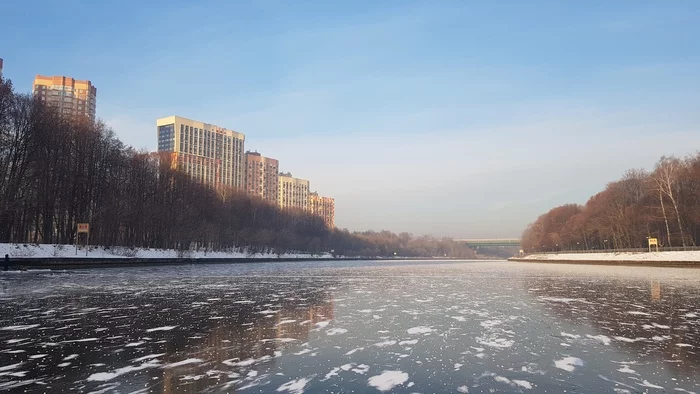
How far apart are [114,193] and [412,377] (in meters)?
55.2

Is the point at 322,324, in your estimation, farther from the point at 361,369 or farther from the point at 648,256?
the point at 648,256

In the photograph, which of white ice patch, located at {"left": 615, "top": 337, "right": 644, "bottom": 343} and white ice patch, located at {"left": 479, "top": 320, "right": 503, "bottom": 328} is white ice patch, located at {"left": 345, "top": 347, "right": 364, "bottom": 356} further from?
white ice patch, located at {"left": 615, "top": 337, "right": 644, "bottom": 343}

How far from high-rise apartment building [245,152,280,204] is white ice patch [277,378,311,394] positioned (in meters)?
Answer: 138

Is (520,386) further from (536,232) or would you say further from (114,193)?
(536,232)

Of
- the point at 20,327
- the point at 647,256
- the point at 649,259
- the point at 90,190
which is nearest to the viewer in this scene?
the point at 20,327

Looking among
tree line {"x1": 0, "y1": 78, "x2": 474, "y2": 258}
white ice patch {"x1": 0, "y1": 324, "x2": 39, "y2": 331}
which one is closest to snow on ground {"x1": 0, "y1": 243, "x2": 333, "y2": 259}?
tree line {"x1": 0, "y1": 78, "x2": 474, "y2": 258}

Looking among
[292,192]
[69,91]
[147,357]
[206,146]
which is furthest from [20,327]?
[292,192]

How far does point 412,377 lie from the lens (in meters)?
6.27

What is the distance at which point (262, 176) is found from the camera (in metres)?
152

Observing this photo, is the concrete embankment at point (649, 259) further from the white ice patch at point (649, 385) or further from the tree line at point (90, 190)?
the tree line at point (90, 190)

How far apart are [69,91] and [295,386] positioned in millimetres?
108753

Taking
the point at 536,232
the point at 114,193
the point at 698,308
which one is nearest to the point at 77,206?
the point at 114,193

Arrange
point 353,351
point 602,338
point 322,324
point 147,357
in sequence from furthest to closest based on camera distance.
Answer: point 322,324, point 602,338, point 353,351, point 147,357

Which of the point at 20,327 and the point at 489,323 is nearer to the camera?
the point at 20,327
